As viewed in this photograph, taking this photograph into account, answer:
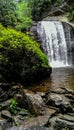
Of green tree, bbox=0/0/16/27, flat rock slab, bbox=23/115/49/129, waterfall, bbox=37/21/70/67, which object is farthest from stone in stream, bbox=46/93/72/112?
green tree, bbox=0/0/16/27

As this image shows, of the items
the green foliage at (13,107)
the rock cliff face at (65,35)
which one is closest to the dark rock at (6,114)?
the green foliage at (13,107)

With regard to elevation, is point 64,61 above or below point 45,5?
below

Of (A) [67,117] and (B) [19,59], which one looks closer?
(A) [67,117]

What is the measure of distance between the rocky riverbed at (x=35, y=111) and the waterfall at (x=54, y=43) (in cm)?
871

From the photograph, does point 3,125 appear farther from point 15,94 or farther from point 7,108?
point 15,94

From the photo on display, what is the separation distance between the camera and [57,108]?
859 cm

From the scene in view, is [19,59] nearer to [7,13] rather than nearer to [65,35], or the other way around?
[7,13]

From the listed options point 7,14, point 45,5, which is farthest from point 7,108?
point 45,5

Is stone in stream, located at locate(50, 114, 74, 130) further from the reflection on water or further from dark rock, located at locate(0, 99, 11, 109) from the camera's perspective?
the reflection on water

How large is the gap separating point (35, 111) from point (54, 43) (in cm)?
1150

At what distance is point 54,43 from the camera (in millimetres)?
19234

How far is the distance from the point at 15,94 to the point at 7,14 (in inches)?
374

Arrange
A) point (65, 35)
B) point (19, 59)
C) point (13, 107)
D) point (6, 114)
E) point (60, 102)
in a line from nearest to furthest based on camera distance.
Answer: point (6, 114) < point (13, 107) < point (60, 102) < point (19, 59) < point (65, 35)

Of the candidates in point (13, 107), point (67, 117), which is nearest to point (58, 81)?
point (13, 107)
